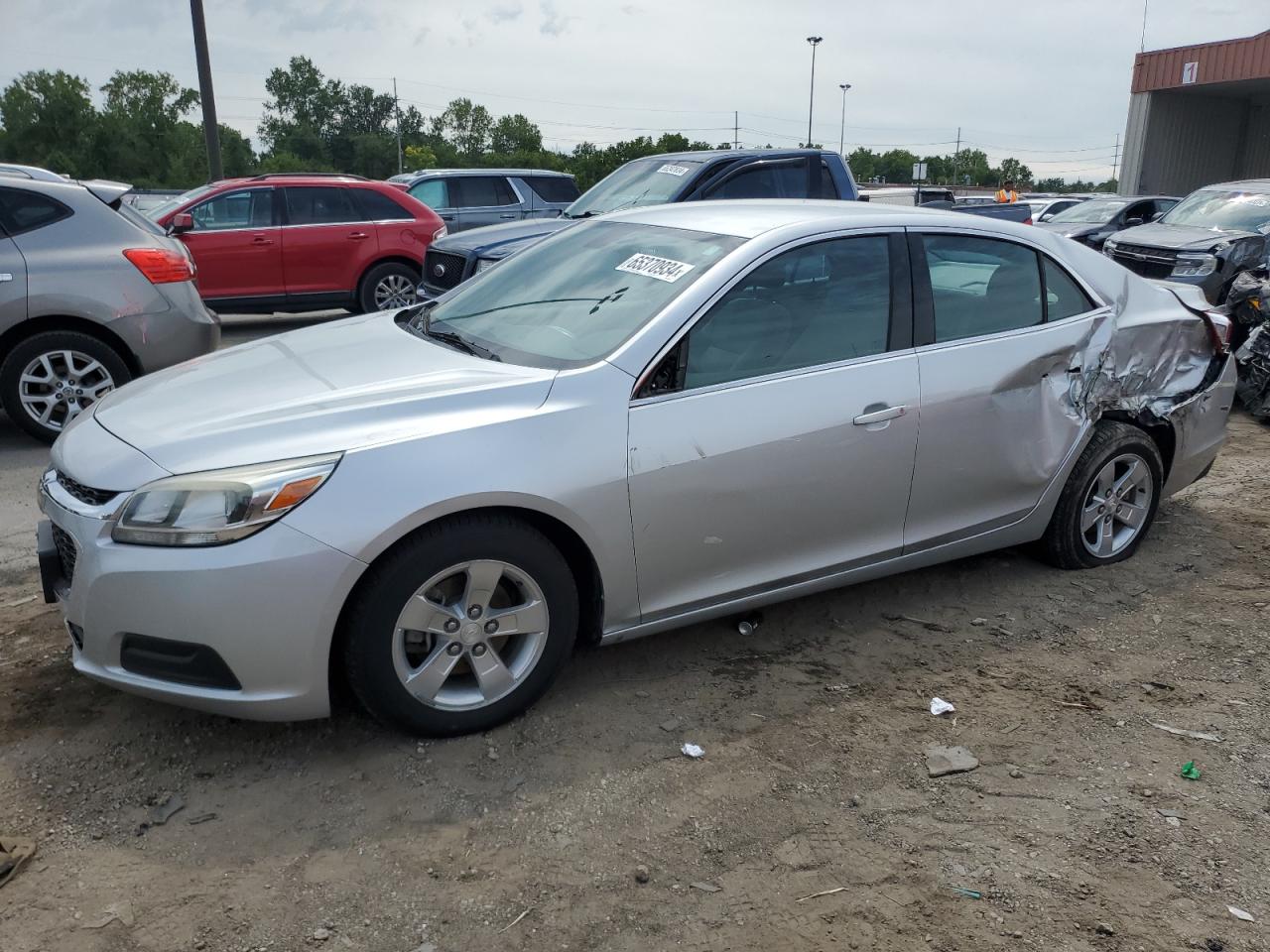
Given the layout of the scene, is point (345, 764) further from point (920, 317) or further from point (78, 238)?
point (78, 238)

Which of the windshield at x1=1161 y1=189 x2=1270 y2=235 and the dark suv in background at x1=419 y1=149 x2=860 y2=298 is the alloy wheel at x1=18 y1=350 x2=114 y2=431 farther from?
the windshield at x1=1161 y1=189 x2=1270 y2=235

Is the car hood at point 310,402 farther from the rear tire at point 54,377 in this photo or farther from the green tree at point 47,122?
the green tree at point 47,122

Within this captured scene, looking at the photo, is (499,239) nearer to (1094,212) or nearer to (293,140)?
(1094,212)

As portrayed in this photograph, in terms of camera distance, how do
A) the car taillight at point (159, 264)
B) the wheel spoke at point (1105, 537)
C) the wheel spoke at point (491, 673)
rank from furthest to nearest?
the car taillight at point (159, 264)
the wheel spoke at point (1105, 537)
the wheel spoke at point (491, 673)

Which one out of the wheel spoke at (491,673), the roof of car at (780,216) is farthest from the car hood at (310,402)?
the roof of car at (780,216)

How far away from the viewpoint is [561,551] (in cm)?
327

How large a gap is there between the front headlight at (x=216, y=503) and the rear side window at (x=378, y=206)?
955cm

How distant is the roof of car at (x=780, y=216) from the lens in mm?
3814

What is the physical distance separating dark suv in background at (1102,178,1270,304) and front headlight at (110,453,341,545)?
9.63 m

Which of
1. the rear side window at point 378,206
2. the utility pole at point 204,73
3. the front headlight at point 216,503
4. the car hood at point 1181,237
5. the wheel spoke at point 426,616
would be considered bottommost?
the wheel spoke at point 426,616

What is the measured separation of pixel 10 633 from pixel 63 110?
78.9m

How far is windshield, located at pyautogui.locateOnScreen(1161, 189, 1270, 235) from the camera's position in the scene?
11.3 m

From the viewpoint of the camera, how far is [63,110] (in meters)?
69.2

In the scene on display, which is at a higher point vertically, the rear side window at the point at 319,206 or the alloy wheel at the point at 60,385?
the rear side window at the point at 319,206
